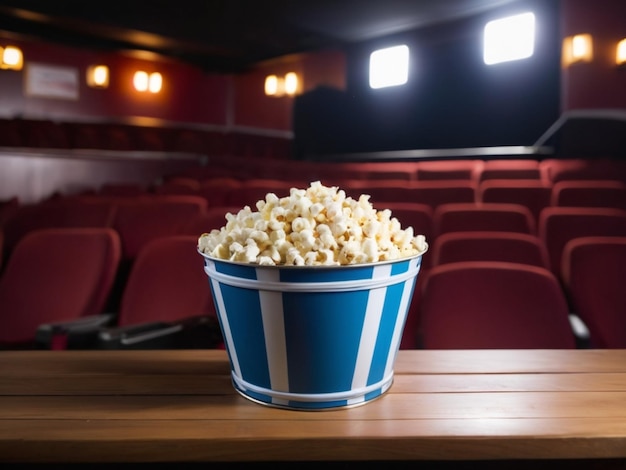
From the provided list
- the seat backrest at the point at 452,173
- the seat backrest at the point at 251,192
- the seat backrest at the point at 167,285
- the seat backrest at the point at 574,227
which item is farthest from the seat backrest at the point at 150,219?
the seat backrest at the point at 452,173

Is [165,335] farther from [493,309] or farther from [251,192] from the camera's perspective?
[251,192]

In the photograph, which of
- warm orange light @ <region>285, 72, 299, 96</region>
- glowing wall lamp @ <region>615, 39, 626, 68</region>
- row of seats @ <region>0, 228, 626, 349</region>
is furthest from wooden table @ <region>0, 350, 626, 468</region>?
warm orange light @ <region>285, 72, 299, 96</region>

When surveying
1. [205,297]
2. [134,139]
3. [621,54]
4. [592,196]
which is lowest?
[205,297]

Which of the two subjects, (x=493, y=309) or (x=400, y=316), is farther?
(x=493, y=309)

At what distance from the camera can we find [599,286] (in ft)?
4.15

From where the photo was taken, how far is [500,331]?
108 cm

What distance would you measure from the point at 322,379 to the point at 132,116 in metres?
7.52

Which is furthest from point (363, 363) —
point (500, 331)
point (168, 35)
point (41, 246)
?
point (168, 35)

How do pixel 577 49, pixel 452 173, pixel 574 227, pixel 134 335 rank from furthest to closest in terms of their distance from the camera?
pixel 577 49 → pixel 452 173 → pixel 574 227 → pixel 134 335

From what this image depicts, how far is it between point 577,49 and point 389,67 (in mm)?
2347

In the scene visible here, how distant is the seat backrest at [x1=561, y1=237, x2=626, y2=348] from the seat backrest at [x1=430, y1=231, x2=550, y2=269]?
0.09 meters

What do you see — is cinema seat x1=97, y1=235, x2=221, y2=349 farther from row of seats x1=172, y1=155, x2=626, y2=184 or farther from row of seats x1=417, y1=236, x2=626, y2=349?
row of seats x1=172, y1=155, x2=626, y2=184

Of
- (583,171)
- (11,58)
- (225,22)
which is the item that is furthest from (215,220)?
(11,58)

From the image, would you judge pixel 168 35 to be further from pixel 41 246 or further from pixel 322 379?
pixel 322 379
